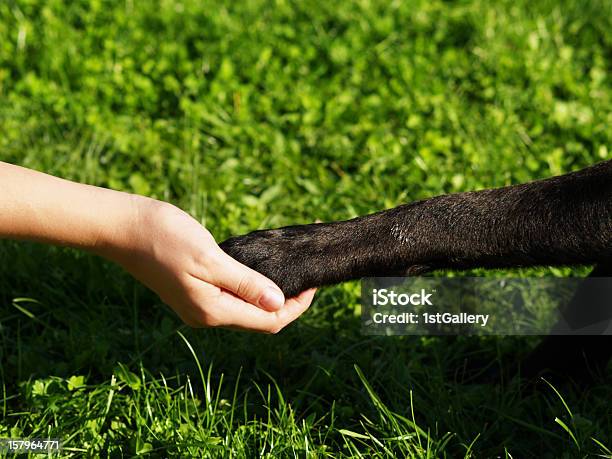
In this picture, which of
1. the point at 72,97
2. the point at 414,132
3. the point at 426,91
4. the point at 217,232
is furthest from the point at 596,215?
the point at 72,97

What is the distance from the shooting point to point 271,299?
233 centimetres

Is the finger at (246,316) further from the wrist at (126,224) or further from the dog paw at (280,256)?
the wrist at (126,224)

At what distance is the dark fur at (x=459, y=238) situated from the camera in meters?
2.39

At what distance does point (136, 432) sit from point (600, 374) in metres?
1.52

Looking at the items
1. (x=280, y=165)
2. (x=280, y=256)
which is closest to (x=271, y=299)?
(x=280, y=256)

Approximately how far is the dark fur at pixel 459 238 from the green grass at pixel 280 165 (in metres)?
0.41

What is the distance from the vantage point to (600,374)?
9.49 ft

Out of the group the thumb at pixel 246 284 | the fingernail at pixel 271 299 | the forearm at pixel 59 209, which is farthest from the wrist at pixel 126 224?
the fingernail at pixel 271 299

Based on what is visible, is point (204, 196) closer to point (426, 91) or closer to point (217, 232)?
point (217, 232)

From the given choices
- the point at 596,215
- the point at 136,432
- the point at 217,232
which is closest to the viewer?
the point at 596,215

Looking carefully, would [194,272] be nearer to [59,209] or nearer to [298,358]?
[59,209]

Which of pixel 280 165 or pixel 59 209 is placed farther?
pixel 280 165

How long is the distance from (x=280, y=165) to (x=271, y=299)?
1.80 m

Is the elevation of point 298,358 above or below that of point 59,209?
below
